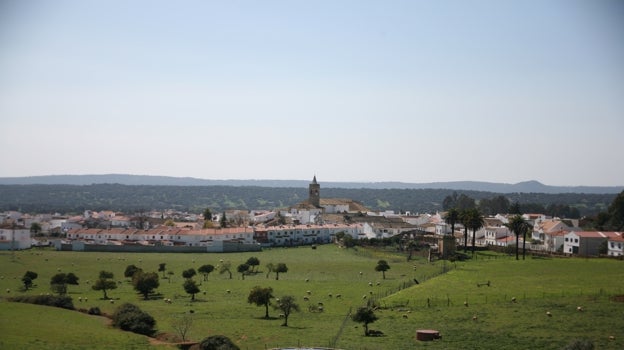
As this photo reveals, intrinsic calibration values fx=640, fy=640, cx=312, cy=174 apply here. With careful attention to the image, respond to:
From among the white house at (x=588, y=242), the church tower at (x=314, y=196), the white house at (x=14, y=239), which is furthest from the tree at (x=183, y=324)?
the church tower at (x=314, y=196)

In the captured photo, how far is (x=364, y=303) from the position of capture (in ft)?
161

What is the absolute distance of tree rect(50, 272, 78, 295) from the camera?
5193 cm

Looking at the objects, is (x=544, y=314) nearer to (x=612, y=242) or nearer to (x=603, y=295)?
(x=603, y=295)

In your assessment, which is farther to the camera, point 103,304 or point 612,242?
point 612,242

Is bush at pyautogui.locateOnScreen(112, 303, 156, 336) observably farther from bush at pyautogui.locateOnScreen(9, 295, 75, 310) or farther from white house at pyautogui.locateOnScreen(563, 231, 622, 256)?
white house at pyautogui.locateOnScreen(563, 231, 622, 256)

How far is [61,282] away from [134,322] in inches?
786

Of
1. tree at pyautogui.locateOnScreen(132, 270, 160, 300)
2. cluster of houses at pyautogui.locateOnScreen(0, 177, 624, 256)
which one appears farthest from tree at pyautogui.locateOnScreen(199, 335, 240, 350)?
cluster of houses at pyautogui.locateOnScreen(0, 177, 624, 256)

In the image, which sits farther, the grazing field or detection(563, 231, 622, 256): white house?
detection(563, 231, 622, 256): white house

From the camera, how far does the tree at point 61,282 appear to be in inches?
2045

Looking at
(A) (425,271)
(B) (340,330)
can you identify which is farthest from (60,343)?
(A) (425,271)

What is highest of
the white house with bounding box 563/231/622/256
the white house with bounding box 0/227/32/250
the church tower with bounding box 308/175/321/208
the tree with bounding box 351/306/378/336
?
the church tower with bounding box 308/175/321/208

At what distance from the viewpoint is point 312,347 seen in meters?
34.7

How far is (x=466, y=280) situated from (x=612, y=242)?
33.0m

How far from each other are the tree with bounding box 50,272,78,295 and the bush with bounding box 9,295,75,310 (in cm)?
366
